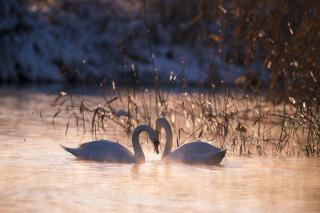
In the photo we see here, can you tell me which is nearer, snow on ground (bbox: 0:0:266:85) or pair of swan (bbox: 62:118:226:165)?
pair of swan (bbox: 62:118:226:165)

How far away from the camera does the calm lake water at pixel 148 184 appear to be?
7891 mm

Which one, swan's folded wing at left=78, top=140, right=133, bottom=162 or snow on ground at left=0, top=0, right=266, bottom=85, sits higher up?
snow on ground at left=0, top=0, right=266, bottom=85

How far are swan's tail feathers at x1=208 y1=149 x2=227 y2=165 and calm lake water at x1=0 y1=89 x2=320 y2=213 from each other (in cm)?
7

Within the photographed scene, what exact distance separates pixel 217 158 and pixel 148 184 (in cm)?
147

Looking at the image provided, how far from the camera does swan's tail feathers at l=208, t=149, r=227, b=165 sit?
10.2 metres

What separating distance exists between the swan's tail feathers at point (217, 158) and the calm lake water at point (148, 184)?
7 centimetres

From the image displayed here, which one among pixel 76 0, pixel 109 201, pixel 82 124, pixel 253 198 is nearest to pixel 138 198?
pixel 109 201

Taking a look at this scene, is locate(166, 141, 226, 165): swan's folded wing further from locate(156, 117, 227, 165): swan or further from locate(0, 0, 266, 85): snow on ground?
locate(0, 0, 266, 85): snow on ground

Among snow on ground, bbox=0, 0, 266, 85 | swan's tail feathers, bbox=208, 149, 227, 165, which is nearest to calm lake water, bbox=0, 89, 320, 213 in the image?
swan's tail feathers, bbox=208, 149, 227, 165

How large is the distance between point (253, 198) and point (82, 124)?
659 cm

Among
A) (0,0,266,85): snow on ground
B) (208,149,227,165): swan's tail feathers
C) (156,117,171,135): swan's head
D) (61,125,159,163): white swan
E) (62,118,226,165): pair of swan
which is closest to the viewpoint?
(208,149,227,165): swan's tail feathers

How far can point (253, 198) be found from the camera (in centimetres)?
835

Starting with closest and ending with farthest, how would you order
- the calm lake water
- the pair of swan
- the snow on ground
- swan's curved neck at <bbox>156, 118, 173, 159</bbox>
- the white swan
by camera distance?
the calm lake water
the pair of swan
the white swan
swan's curved neck at <bbox>156, 118, 173, 159</bbox>
the snow on ground

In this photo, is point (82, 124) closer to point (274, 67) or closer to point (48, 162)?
point (274, 67)
